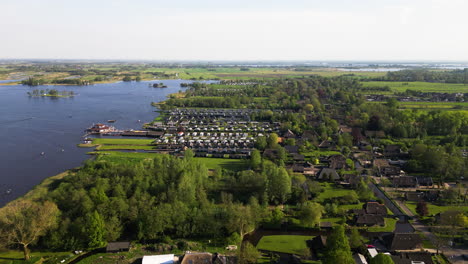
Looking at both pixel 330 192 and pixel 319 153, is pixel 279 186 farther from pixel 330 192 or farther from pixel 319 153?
pixel 319 153

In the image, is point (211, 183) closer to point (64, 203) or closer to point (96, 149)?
point (64, 203)

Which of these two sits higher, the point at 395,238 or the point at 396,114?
the point at 396,114

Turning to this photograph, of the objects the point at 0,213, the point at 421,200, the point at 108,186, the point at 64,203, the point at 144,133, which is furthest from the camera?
the point at 144,133

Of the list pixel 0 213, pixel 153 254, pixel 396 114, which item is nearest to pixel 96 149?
pixel 0 213

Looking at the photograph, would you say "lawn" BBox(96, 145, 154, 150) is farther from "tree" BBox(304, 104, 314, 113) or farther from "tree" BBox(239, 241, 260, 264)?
"tree" BBox(304, 104, 314, 113)

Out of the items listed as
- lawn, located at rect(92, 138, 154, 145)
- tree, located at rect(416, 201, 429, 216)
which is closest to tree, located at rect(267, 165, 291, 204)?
tree, located at rect(416, 201, 429, 216)

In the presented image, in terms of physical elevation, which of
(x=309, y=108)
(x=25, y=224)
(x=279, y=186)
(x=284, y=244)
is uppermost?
(x=309, y=108)

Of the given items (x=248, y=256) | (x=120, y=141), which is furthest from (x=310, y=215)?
(x=120, y=141)

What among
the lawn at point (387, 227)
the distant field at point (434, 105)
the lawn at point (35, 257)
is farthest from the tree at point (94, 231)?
the distant field at point (434, 105)
